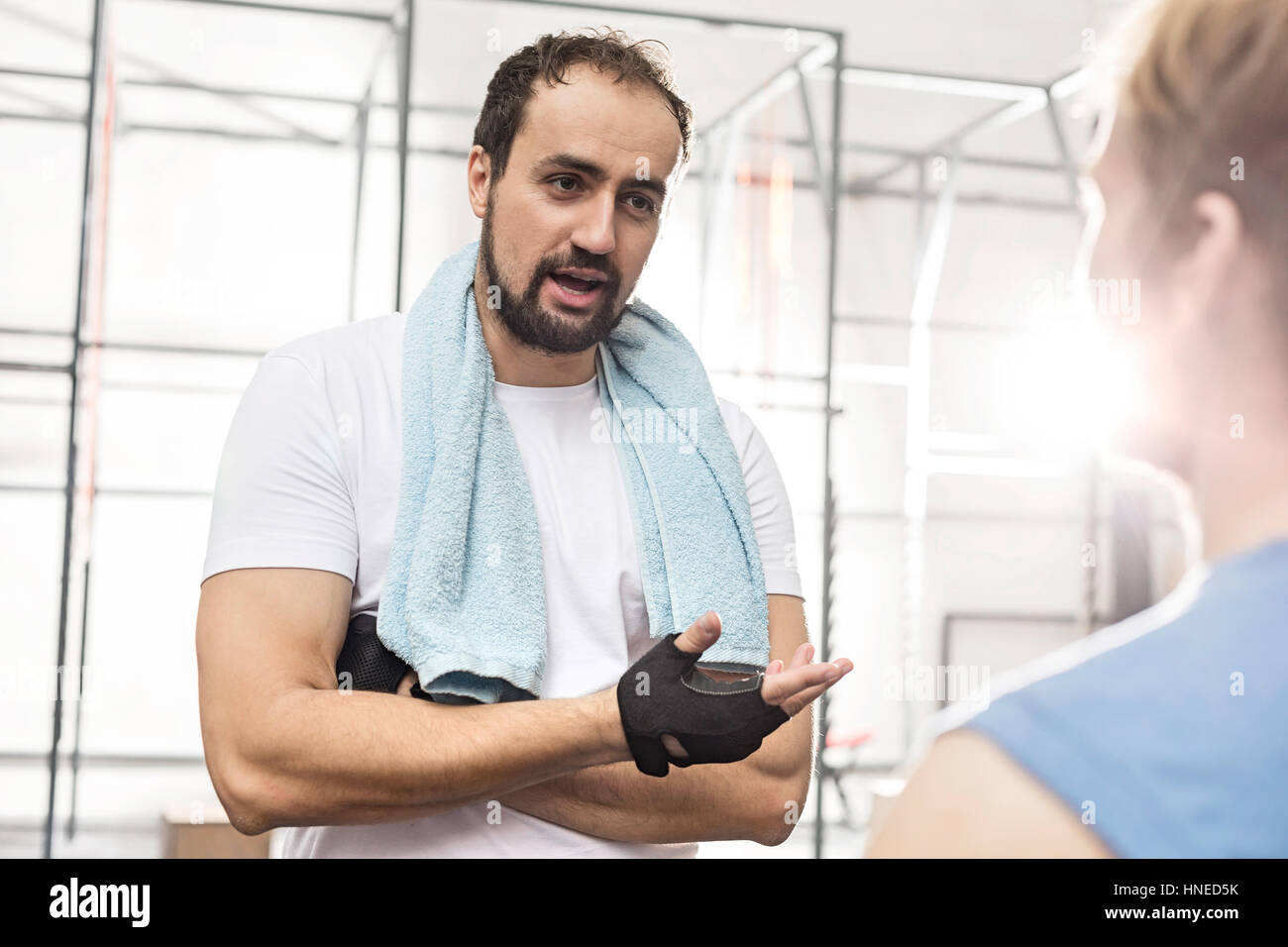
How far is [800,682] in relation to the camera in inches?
30.6

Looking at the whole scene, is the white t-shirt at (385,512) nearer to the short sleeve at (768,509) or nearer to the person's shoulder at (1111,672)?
the short sleeve at (768,509)

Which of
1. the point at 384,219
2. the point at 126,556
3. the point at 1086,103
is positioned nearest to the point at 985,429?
the point at 384,219

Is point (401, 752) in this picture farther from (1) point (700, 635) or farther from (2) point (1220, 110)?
(2) point (1220, 110)

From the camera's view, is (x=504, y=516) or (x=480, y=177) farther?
(x=480, y=177)

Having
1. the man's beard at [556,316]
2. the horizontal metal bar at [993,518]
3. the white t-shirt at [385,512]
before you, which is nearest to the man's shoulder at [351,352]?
the white t-shirt at [385,512]

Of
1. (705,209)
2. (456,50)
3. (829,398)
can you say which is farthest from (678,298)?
(829,398)

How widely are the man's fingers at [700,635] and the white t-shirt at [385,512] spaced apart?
0.52 feet

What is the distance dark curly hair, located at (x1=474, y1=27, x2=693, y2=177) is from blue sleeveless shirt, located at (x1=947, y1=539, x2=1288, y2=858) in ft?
2.67

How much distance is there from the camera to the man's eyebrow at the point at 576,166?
99 cm

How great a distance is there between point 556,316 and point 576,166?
13 centimetres

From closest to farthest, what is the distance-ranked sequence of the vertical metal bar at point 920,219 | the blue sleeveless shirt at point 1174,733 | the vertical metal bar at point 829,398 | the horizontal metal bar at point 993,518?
the blue sleeveless shirt at point 1174,733, the vertical metal bar at point 829,398, the horizontal metal bar at point 993,518, the vertical metal bar at point 920,219

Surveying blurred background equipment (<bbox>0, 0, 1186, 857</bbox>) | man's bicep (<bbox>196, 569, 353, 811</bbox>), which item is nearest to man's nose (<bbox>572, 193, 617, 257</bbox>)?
man's bicep (<bbox>196, 569, 353, 811</bbox>)

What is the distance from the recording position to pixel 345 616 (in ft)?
2.90

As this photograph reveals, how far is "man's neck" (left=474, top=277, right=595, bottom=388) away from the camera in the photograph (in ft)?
3.41
